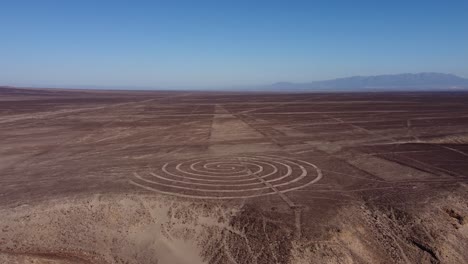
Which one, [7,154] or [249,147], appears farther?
[249,147]

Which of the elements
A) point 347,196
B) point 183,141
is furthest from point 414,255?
point 183,141

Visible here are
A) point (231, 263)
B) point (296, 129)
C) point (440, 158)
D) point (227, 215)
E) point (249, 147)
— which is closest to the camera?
point (231, 263)

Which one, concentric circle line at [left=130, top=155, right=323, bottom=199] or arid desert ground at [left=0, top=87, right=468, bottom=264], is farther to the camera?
concentric circle line at [left=130, top=155, right=323, bottom=199]

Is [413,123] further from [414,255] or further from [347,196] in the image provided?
[414,255]

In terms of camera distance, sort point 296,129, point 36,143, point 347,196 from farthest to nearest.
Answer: point 296,129
point 36,143
point 347,196

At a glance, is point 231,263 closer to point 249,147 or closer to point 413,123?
point 249,147

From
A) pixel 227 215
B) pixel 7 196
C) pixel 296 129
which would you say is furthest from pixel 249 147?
pixel 7 196

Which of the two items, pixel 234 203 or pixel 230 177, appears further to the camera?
pixel 230 177

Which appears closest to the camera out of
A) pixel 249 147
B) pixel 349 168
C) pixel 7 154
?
pixel 349 168

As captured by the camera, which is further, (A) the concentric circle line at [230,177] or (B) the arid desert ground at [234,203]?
(A) the concentric circle line at [230,177]
